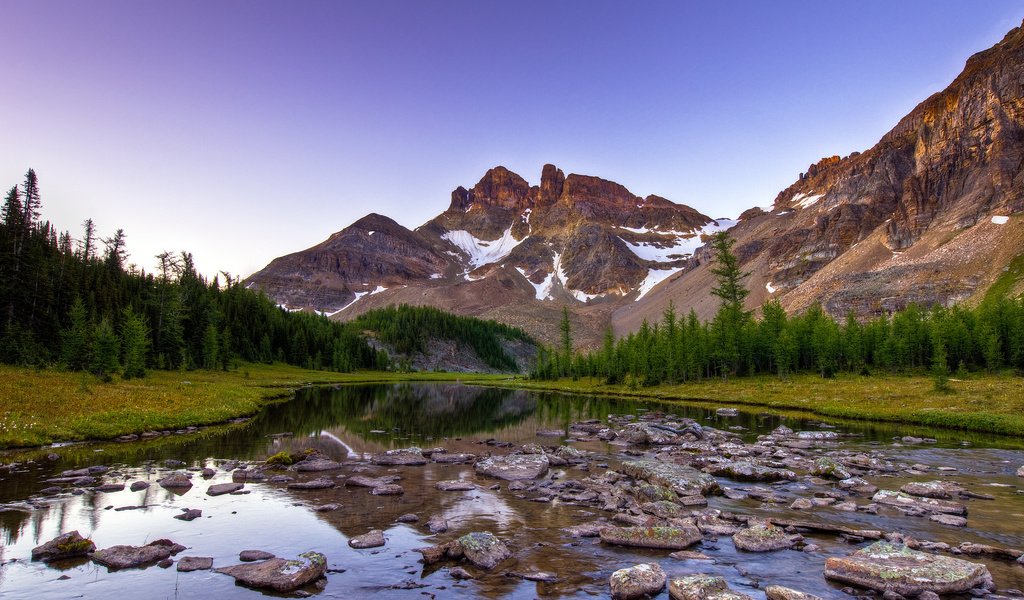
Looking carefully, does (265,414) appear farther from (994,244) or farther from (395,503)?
(994,244)

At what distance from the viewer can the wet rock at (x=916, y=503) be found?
19.2 m

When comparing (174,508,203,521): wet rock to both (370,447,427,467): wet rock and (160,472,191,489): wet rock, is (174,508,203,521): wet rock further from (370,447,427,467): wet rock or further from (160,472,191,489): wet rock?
(370,447,427,467): wet rock

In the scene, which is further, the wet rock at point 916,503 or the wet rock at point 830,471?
the wet rock at point 830,471

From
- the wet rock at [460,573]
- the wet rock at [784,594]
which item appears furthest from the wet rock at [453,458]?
the wet rock at [784,594]

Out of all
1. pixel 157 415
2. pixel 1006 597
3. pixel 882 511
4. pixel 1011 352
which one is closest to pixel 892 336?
pixel 1011 352

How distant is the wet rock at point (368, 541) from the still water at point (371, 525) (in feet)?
1.10

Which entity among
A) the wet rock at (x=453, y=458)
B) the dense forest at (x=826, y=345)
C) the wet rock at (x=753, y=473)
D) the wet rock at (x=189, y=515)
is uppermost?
the dense forest at (x=826, y=345)

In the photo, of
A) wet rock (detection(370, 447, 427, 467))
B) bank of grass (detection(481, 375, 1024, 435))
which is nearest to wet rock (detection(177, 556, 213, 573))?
wet rock (detection(370, 447, 427, 467))

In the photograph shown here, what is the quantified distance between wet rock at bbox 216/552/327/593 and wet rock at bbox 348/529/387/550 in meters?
1.89

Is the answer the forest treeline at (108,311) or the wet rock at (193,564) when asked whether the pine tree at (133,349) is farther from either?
the wet rock at (193,564)

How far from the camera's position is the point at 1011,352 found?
249 ft

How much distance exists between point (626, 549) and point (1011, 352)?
93.9 metres

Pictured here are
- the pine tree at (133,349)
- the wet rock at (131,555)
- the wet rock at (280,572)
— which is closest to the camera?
the wet rock at (280,572)

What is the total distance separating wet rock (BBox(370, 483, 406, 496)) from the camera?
22.5m
